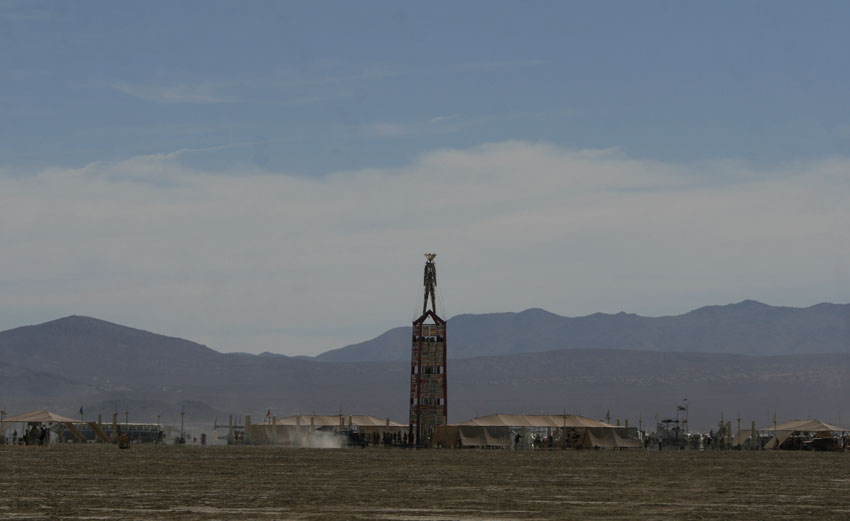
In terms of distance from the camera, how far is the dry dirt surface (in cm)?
2878

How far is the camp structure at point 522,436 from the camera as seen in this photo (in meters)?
99.1

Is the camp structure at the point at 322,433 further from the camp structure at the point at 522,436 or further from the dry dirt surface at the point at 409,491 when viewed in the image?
the dry dirt surface at the point at 409,491

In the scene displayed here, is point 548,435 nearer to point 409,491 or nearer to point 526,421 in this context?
point 526,421

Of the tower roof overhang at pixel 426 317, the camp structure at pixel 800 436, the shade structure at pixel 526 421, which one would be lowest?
the camp structure at pixel 800 436

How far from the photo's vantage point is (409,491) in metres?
35.9

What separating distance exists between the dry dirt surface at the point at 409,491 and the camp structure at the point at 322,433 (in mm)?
52146

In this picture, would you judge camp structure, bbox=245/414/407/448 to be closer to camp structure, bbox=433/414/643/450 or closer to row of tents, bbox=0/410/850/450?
row of tents, bbox=0/410/850/450

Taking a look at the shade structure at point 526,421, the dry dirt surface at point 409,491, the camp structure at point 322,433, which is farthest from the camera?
the camp structure at point 322,433

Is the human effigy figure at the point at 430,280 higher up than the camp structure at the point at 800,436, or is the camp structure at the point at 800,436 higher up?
the human effigy figure at the point at 430,280

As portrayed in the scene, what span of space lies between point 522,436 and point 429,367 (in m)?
9.59

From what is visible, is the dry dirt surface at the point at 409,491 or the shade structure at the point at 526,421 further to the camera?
the shade structure at the point at 526,421

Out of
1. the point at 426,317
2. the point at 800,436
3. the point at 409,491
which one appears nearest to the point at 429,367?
the point at 426,317

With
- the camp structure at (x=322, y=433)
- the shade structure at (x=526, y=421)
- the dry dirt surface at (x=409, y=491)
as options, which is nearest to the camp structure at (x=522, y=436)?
the shade structure at (x=526, y=421)

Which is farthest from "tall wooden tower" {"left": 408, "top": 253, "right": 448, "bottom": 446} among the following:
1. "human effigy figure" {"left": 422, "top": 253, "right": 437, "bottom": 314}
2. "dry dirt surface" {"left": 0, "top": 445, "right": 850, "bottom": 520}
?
"dry dirt surface" {"left": 0, "top": 445, "right": 850, "bottom": 520}
